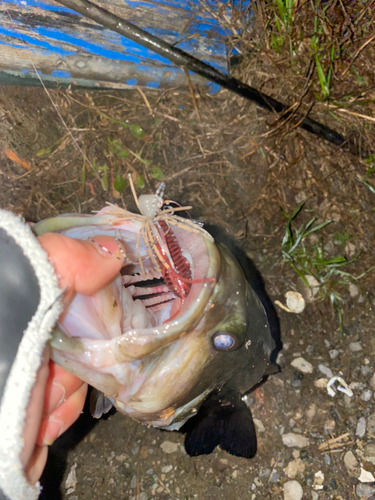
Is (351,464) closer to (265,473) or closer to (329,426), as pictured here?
(329,426)

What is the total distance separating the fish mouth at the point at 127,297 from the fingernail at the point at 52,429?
20.2 inches

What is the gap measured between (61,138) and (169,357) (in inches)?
100

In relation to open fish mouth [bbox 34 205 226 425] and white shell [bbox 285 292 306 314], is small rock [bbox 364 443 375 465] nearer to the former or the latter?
white shell [bbox 285 292 306 314]

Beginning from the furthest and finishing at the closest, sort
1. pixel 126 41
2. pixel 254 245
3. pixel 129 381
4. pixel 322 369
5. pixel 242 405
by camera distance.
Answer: pixel 254 245, pixel 322 369, pixel 126 41, pixel 242 405, pixel 129 381

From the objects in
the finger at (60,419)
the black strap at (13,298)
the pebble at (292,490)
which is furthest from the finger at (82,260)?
the pebble at (292,490)

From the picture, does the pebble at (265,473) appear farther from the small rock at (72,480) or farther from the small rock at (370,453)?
the small rock at (72,480)

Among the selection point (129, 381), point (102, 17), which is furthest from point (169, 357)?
point (102, 17)

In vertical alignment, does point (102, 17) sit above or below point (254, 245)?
above

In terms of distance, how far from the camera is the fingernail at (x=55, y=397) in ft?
6.27

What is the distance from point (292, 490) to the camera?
3.27 metres

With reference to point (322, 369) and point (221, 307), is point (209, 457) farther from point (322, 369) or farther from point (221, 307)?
point (221, 307)

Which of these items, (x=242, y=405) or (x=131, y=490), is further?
(x=131, y=490)

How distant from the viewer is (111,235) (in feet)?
6.18

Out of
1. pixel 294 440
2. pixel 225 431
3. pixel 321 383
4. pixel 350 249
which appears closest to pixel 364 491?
pixel 294 440
